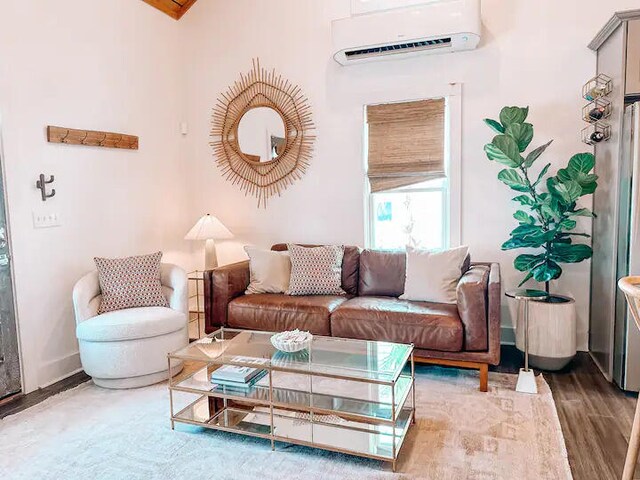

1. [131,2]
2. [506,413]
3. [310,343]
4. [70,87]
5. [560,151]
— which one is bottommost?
[506,413]

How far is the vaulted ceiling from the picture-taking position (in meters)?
4.30

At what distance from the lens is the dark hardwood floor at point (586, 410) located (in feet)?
7.11

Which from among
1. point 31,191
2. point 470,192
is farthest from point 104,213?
point 470,192

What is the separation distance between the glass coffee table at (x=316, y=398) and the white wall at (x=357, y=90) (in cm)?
178

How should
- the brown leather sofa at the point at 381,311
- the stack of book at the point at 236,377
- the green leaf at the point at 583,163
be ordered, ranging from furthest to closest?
the green leaf at the point at 583,163
the brown leather sofa at the point at 381,311
the stack of book at the point at 236,377

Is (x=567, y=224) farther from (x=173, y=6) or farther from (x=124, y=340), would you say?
(x=173, y=6)

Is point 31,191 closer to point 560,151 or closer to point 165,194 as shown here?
point 165,194

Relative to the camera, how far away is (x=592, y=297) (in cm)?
357

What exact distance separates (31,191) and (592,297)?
13.3 ft

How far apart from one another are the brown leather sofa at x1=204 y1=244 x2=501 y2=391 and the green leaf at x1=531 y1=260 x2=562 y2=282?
27cm

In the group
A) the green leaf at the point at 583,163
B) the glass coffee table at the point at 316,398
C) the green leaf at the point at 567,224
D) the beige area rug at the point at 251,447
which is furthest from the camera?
the green leaf at the point at 567,224

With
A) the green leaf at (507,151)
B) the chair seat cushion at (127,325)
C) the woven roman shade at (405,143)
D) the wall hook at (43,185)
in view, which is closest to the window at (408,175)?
the woven roman shade at (405,143)

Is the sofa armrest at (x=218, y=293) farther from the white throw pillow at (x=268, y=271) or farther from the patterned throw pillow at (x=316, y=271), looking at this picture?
the patterned throw pillow at (x=316, y=271)

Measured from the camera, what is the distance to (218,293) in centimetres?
366
